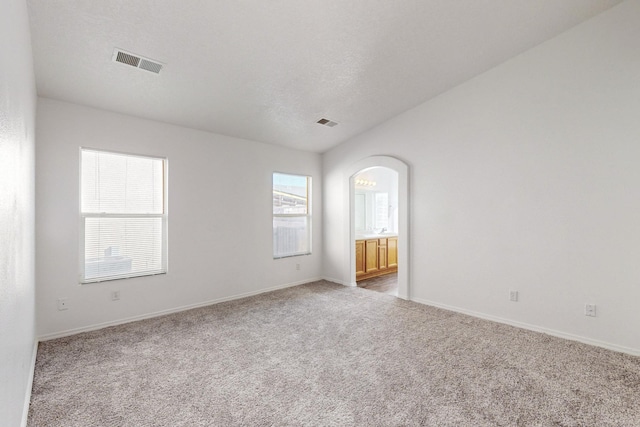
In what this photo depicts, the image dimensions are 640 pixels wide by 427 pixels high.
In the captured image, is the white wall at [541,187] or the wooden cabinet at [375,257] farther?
the wooden cabinet at [375,257]

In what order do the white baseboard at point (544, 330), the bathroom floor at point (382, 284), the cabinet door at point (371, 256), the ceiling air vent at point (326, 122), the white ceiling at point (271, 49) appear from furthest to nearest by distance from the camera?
the cabinet door at point (371, 256)
the bathroom floor at point (382, 284)
the ceiling air vent at point (326, 122)
the white baseboard at point (544, 330)
the white ceiling at point (271, 49)

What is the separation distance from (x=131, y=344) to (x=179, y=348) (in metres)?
0.52

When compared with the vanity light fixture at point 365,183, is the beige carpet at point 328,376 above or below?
below

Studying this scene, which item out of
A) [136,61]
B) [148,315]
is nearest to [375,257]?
[148,315]

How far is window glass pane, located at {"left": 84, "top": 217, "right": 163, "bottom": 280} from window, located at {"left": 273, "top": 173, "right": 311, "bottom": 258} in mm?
1909

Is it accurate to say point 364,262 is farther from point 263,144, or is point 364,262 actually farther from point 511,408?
point 511,408

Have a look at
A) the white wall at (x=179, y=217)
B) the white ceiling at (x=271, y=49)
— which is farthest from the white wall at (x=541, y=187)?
the white wall at (x=179, y=217)

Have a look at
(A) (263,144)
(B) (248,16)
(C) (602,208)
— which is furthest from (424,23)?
(A) (263,144)

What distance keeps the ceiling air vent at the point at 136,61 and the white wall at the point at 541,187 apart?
3.37m

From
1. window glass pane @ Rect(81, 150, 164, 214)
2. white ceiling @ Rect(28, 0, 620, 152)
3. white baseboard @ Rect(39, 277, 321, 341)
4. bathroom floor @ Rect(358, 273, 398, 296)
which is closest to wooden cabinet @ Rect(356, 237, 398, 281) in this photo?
bathroom floor @ Rect(358, 273, 398, 296)

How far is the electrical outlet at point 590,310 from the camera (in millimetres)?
3087

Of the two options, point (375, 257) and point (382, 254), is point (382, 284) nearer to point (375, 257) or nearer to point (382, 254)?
point (375, 257)

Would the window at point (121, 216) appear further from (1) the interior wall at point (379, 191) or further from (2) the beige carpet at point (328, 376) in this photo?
(1) the interior wall at point (379, 191)

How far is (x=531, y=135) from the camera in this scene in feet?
11.4
